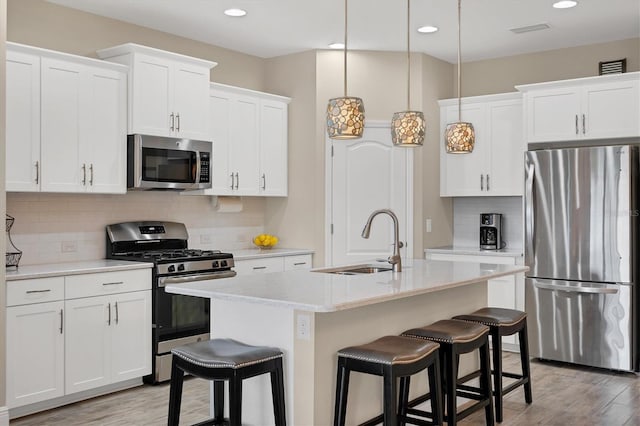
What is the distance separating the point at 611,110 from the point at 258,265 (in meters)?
3.20

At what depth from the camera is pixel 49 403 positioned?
420cm

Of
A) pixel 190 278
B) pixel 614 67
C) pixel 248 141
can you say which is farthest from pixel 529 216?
pixel 190 278

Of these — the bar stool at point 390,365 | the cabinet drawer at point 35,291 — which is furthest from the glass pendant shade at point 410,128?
the cabinet drawer at point 35,291

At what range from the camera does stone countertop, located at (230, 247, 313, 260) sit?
18.2ft

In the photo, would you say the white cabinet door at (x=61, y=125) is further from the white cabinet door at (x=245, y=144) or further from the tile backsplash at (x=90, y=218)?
the white cabinet door at (x=245, y=144)

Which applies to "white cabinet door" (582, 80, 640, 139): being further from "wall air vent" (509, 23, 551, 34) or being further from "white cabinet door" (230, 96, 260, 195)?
"white cabinet door" (230, 96, 260, 195)

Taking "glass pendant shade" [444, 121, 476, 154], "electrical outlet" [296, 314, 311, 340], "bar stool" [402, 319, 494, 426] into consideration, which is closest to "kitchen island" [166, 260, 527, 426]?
"electrical outlet" [296, 314, 311, 340]

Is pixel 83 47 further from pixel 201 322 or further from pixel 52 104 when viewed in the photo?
pixel 201 322

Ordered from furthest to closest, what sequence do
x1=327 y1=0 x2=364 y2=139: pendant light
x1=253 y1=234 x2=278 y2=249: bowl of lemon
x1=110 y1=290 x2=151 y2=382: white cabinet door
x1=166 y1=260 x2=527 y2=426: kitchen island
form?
x1=253 y1=234 x2=278 y2=249: bowl of lemon
x1=110 y1=290 x2=151 y2=382: white cabinet door
x1=327 y1=0 x2=364 y2=139: pendant light
x1=166 y1=260 x2=527 y2=426: kitchen island

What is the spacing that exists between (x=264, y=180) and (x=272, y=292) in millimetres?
3081

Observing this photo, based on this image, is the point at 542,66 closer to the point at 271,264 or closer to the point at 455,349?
the point at 271,264

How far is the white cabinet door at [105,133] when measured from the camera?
15.1 ft

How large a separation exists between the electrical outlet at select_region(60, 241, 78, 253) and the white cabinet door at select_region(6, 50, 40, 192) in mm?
641

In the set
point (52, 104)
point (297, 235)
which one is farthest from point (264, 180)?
point (52, 104)
